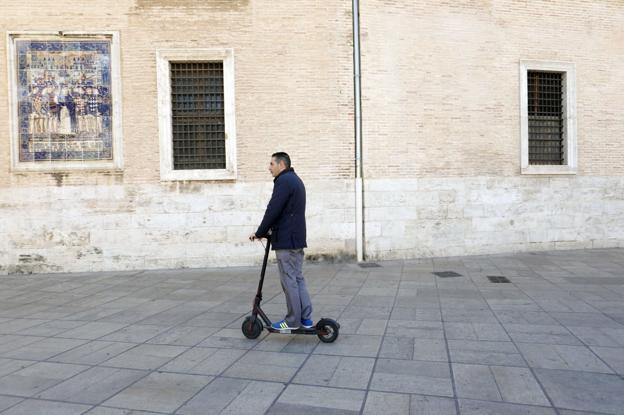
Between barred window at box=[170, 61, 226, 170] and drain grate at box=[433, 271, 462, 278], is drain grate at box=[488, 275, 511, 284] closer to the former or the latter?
drain grate at box=[433, 271, 462, 278]

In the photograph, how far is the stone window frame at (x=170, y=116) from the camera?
10.1m

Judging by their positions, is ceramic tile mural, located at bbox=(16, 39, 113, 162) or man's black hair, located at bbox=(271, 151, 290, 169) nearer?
man's black hair, located at bbox=(271, 151, 290, 169)

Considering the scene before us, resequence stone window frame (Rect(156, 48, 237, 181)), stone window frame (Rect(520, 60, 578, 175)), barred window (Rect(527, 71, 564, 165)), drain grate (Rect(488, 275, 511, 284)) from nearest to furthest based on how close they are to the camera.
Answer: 1. drain grate (Rect(488, 275, 511, 284))
2. stone window frame (Rect(156, 48, 237, 181))
3. stone window frame (Rect(520, 60, 578, 175))
4. barred window (Rect(527, 71, 564, 165))

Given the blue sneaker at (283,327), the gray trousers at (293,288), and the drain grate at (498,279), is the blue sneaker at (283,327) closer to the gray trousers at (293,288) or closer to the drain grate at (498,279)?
the gray trousers at (293,288)

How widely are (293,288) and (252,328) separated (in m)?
0.67

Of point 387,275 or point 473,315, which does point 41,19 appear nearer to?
point 387,275

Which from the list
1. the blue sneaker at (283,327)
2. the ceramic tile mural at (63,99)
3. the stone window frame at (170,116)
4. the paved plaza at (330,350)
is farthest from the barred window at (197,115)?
the blue sneaker at (283,327)

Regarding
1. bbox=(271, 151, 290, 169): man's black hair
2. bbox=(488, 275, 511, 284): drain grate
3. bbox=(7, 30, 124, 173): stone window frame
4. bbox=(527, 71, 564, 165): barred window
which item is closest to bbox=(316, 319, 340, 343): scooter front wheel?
bbox=(271, 151, 290, 169): man's black hair

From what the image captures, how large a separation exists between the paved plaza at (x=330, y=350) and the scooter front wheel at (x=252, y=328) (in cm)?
12

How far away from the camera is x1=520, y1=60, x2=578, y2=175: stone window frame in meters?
11.5

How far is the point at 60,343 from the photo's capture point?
500cm

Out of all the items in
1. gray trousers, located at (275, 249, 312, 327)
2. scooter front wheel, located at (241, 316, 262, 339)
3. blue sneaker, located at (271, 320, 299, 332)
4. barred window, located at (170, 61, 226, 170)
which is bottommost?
scooter front wheel, located at (241, 316, 262, 339)

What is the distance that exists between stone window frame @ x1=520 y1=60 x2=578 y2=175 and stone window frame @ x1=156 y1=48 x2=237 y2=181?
697cm

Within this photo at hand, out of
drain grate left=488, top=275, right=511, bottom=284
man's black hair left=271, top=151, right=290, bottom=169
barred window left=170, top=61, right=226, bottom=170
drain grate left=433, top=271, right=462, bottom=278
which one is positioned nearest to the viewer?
man's black hair left=271, top=151, right=290, bottom=169
